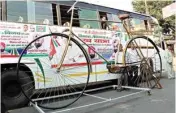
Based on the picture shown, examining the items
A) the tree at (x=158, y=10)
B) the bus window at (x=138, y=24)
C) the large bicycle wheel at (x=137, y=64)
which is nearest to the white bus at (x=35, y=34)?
the large bicycle wheel at (x=137, y=64)

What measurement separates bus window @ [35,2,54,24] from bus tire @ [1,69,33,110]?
1.37 m

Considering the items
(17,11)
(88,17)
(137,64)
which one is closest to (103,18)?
(88,17)

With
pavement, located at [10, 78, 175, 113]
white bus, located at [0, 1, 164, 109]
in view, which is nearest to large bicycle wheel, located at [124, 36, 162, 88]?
white bus, located at [0, 1, 164, 109]

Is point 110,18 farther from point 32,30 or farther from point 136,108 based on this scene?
point 136,108

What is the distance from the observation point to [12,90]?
238 inches

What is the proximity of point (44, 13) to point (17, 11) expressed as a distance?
0.72 metres

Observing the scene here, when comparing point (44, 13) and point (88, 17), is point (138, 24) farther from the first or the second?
point (44, 13)

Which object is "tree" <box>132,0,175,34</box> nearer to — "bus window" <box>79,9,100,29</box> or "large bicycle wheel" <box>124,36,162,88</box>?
"bus window" <box>79,9,100,29</box>

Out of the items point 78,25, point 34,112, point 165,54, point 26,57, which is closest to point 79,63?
point 78,25

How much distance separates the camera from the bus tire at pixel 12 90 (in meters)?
5.85

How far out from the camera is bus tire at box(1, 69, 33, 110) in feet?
19.2

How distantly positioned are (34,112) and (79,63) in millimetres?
1960

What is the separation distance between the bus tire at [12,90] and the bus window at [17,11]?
3.84 ft

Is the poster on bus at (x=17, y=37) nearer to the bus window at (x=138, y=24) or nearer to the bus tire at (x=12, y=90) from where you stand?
the bus tire at (x=12, y=90)
